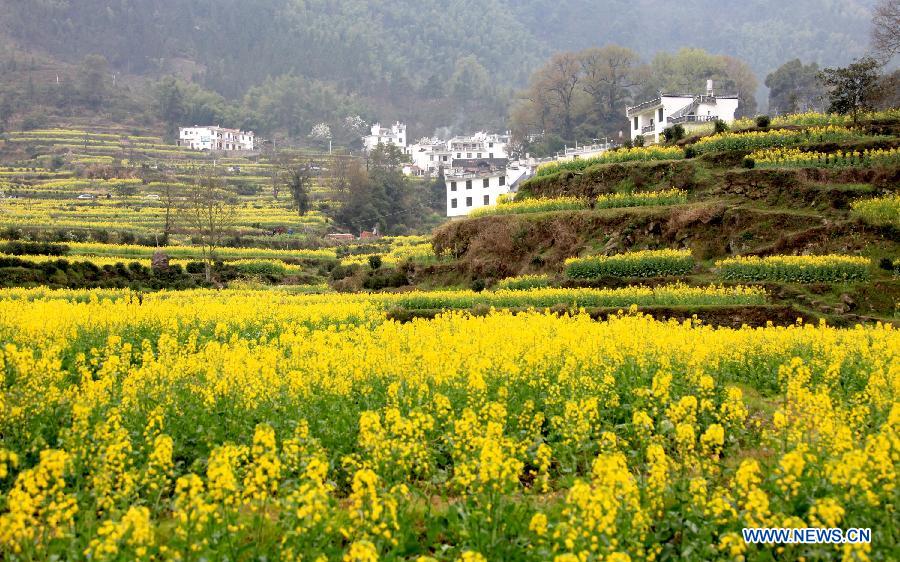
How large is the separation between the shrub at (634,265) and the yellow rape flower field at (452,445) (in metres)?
8.79

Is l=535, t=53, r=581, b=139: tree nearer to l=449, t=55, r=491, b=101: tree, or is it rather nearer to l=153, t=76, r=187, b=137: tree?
l=153, t=76, r=187, b=137: tree

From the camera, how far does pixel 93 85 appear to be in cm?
11819

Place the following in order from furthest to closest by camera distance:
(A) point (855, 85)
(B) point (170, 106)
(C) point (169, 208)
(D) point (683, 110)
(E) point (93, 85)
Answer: (B) point (170, 106) → (E) point (93, 85) → (C) point (169, 208) → (D) point (683, 110) → (A) point (855, 85)

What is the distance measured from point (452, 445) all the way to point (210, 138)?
380 ft

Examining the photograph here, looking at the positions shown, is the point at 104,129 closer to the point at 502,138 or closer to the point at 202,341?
the point at 502,138

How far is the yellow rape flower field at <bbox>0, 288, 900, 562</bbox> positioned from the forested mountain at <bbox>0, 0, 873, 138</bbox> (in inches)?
5072

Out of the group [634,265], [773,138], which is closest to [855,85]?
[773,138]

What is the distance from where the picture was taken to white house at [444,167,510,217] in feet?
235

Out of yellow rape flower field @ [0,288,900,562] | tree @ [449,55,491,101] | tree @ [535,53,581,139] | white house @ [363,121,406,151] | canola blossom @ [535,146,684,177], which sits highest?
tree @ [449,55,491,101]

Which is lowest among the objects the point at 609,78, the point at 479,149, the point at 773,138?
the point at 773,138

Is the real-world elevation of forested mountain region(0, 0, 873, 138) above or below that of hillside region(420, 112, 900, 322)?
above

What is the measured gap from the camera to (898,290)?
19094 millimetres

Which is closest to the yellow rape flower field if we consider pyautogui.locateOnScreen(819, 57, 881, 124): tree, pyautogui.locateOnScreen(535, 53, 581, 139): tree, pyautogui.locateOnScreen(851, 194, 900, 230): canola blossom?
pyautogui.locateOnScreen(851, 194, 900, 230): canola blossom

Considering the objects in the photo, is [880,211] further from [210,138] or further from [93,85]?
[93,85]
